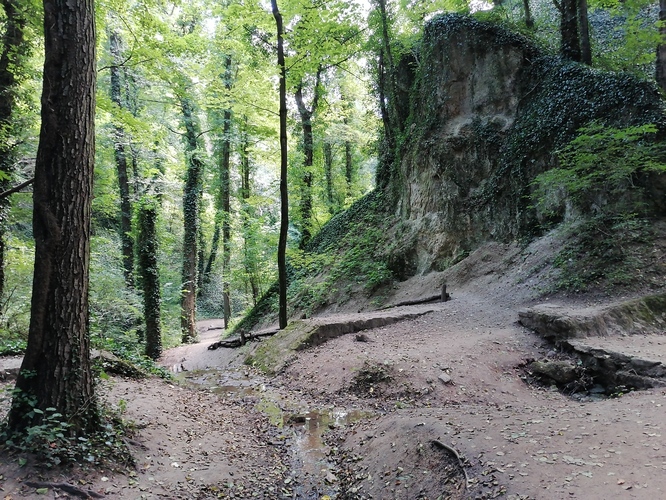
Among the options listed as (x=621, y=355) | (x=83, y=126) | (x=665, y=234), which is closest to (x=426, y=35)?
(x=665, y=234)

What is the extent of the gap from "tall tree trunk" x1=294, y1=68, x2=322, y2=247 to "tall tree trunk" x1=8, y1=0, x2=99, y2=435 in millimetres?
15430

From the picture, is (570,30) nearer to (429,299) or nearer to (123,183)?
(429,299)

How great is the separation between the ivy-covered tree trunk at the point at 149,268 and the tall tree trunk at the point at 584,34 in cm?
1487

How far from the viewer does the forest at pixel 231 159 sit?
13.5ft

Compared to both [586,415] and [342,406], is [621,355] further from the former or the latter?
[342,406]

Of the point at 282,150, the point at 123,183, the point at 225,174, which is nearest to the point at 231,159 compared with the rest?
the point at 225,174

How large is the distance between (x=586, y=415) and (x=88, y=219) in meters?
6.22

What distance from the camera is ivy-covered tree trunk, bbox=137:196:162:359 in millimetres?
13242

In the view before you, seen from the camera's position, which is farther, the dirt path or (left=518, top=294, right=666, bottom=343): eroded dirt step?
(left=518, top=294, right=666, bottom=343): eroded dirt step

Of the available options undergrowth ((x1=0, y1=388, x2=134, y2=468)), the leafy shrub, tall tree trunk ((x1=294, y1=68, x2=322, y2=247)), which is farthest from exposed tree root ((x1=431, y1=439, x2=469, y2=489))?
tall tree trunk ((x1=294, y1=68, x2=322, y2=247))

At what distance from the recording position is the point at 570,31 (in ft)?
41.7

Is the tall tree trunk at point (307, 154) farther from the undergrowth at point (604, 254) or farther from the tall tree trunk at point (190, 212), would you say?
the undergrowth at point (604, 254)

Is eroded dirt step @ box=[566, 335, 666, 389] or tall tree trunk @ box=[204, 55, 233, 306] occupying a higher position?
tall tree trunk @ box=[204, 55, 233, 306]

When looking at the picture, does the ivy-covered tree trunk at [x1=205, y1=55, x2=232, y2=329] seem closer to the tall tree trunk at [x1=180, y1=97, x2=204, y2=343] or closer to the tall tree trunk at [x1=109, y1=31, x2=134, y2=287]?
the tall tree trunk at [x1=180, y1=97, x2=204, y2=343]
